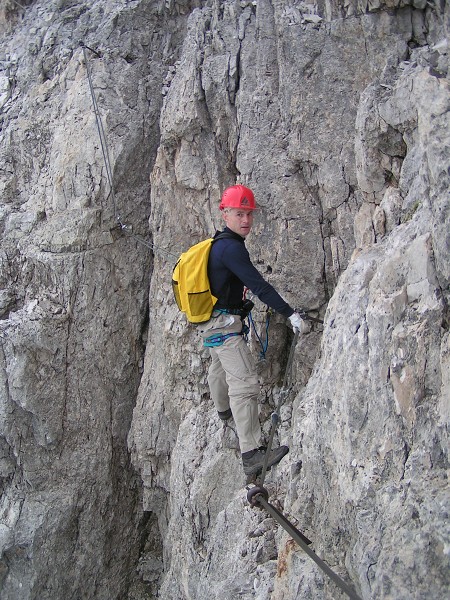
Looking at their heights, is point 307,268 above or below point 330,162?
below

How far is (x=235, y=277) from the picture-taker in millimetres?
6152

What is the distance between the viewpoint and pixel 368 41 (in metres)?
6.25

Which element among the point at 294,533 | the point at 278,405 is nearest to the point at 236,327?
the point at 278,405

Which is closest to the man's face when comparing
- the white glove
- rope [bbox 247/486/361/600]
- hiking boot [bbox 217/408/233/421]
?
the white glove

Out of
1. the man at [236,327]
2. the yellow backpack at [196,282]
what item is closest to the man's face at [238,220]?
the man at [236,327]

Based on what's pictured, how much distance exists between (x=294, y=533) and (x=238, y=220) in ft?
10.7

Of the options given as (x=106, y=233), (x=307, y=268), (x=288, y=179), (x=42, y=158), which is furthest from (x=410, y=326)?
(x=42, y=158)

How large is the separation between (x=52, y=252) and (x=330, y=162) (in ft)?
16.3

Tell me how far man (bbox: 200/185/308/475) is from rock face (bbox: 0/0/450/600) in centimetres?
44

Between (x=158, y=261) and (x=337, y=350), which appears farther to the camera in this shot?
(x=158, y=261)

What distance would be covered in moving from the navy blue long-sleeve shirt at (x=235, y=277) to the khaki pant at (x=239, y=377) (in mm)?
242

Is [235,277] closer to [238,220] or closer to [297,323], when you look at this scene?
[238,220]

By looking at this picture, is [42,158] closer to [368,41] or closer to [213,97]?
[213,97]

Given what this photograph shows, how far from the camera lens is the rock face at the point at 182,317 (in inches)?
147
